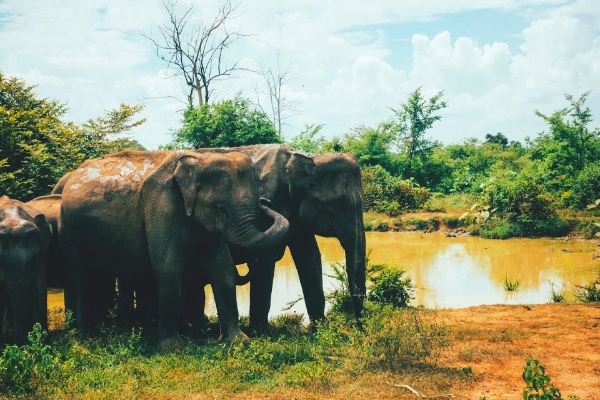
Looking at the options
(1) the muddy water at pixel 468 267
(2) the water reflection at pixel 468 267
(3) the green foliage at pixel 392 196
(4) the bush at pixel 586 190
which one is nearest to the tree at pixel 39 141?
(1) the muddy water at pixel 468 267

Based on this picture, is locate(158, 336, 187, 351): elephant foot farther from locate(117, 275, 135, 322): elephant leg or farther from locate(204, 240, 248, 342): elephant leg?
locate(117, 275, 135, 322): elephant leg

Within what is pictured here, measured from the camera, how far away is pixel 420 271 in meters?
17.3

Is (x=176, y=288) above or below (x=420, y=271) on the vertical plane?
above

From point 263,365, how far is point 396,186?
22.3m

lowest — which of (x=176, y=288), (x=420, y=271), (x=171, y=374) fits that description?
(x=420, y=271)

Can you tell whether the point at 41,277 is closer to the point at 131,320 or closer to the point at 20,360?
the point at 20,360

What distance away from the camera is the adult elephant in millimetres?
8438

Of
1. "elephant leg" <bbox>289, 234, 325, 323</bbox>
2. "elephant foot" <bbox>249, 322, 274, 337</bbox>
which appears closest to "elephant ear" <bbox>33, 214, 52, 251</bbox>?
"elephant foot" <bbox>249, 322, 274, 337</bbox>

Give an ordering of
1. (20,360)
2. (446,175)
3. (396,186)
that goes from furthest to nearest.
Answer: (446,175), (396,186), (20,360)

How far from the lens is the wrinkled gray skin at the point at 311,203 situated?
9148 millimetres

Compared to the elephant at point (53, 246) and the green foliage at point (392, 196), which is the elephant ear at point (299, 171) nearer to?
the elephant at point (53, 246)

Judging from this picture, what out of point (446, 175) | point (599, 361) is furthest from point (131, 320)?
point (446, 175)

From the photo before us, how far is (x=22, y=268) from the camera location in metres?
7.63

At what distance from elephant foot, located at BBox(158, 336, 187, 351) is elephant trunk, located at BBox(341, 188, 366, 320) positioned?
240cm
